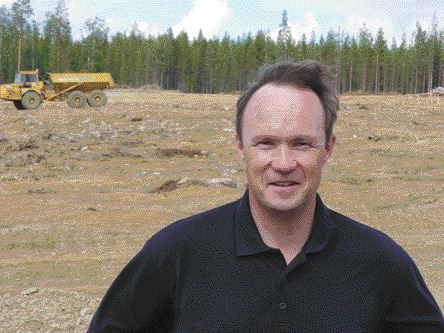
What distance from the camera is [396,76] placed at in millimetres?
87812

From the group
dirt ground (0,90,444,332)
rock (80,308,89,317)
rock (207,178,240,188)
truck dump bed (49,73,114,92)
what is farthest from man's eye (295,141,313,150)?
truck dump bed (49,73,114,92)

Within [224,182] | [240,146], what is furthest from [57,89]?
[240,146]

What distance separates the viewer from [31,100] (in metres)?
32.8

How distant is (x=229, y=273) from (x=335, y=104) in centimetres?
56

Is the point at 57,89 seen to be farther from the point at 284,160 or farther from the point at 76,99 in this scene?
the point at 284,160

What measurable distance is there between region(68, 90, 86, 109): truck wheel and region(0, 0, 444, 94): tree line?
141 ft

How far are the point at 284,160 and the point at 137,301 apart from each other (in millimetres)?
555

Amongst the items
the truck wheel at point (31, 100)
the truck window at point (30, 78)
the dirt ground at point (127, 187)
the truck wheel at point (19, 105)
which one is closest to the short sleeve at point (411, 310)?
the dirt ground at point (127, 187)

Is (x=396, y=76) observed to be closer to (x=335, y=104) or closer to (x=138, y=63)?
(x=138, y=63)

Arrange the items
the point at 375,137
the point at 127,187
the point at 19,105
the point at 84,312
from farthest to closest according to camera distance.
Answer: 1. the point at 19,105
2. the point at 375,137
3. the point at 127,187
4. the point at 84,312

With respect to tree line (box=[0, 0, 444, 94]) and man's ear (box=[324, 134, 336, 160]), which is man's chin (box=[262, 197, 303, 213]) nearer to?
man's ear (box=[324, 134, 336, 160])

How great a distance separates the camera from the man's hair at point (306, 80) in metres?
2.10

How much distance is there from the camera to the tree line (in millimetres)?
78875

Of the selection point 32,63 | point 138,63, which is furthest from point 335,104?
point 138,63
